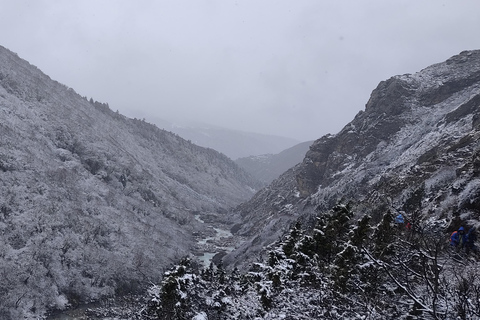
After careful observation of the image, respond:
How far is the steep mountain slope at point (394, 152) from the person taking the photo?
115 ft

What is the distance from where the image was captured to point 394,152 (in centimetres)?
5950

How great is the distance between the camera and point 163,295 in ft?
43.9

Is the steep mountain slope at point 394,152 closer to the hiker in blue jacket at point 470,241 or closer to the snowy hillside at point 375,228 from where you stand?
the snowy hillside at point 375,228

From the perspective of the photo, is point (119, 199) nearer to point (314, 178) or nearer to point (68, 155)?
point (68, 155)

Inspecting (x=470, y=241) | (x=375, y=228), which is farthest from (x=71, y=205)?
(x=470, y=241)

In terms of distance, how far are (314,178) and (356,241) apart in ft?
219

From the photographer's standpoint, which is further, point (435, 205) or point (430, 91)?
point (430, 91)

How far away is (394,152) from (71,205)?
2371 inches

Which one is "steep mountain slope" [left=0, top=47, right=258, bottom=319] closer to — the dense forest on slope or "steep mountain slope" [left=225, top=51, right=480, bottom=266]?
the dense forest on slope

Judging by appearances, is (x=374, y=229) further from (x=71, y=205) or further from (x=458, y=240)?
(x=71, y=205)

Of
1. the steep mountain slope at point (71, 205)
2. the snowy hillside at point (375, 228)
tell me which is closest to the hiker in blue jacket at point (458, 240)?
the snowy hillside at point (375, 228)

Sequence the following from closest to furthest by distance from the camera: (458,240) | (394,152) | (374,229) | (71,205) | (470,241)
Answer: (470,241), (458,240), (374,229), (71,205), (394,152)

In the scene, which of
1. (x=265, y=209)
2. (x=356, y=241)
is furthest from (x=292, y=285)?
(x=265, y=209)

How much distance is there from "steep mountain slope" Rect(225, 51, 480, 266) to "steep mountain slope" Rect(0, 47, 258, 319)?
1976 centimetres
